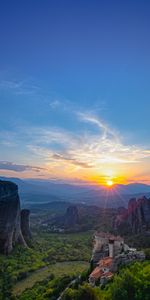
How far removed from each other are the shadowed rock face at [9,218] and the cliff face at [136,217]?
34.6 metres

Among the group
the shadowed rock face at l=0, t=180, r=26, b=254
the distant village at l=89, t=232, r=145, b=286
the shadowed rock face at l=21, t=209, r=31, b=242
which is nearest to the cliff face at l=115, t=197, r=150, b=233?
the shadowed rock face at l=21, t=209, r=31, b=242

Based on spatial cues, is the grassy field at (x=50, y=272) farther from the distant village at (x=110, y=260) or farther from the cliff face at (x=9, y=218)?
the distant village at (x=110, y=260)

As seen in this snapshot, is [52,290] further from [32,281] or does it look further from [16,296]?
[32,281]

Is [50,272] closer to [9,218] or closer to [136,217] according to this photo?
[9,218]

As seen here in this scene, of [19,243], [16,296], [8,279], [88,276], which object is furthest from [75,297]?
[19,243]

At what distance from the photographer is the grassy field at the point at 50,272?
194 ft

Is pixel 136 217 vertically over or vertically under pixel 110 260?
over

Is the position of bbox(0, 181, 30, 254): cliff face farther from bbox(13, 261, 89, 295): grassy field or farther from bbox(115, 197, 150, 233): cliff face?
bbox(115, 197, 150, 233): cliff face

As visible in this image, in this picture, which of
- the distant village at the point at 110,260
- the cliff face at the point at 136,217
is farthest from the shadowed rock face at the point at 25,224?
the distant village at the point at 110,260

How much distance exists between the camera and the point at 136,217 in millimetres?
104438

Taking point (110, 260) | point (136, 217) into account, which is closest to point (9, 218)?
point (110, 260)

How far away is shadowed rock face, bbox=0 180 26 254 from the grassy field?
1007 cm

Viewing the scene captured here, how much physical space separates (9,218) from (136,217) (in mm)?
43181

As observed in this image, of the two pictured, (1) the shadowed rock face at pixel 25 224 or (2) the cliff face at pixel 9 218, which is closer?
(2) the cliff face at pixel 9 218
